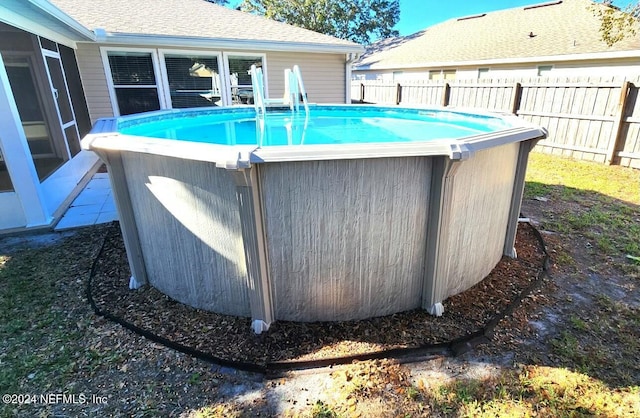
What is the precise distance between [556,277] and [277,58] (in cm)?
840

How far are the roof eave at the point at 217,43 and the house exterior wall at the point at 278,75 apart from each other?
32 centimetres

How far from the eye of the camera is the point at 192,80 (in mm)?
8688

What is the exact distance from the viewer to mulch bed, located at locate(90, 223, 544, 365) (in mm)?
2387

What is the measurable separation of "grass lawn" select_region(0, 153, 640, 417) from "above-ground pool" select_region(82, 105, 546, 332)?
525mm

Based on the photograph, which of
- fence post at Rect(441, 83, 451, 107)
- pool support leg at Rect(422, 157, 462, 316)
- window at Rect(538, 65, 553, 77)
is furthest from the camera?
window at Rect(538, 65, 553, 77)

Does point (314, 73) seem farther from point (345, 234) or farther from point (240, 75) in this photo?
point (345, 234)

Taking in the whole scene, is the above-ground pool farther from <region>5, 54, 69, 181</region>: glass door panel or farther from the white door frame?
<region>5, 54, 69, 181</region>: glass door panel

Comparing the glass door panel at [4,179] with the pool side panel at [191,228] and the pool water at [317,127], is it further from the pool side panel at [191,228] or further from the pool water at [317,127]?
the pool side panel at [191,228]

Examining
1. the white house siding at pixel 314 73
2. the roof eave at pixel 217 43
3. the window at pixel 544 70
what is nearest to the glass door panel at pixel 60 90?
the roof eave at pixel 217 43

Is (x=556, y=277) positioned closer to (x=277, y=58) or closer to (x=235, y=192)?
(x=235, y=192)

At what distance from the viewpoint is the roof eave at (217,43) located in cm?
741

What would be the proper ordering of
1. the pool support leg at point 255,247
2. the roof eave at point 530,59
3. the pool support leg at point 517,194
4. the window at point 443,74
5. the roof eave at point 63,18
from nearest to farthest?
the pool support leg at point 255,247 < the pool support leg at point 517,194 < the roof eave at point 63,18 < the roof eave at point 530,59 < the window at point 443,74

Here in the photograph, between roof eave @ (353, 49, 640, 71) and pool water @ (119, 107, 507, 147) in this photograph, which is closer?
pool water @ (119, 107, 507, 147)

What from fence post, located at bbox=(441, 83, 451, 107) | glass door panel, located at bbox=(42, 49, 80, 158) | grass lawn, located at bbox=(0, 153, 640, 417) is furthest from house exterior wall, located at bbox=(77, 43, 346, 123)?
grass lawn, located at bbox=(0, 153, 640, 417)
